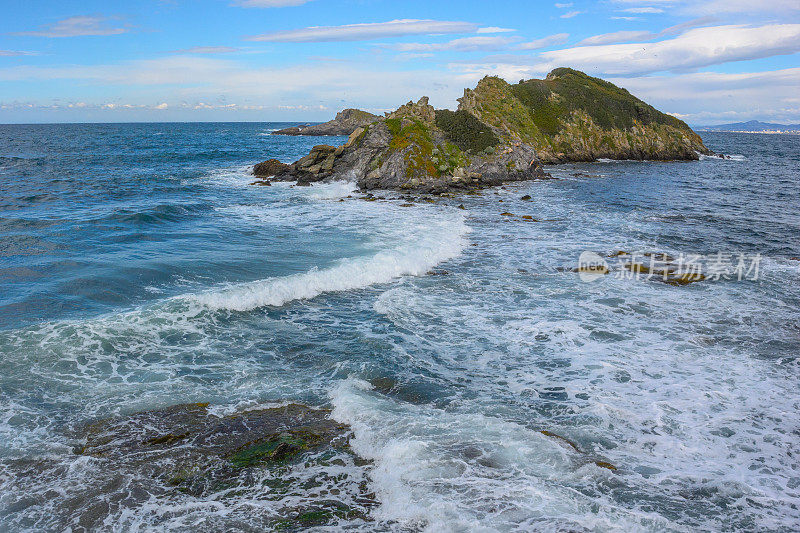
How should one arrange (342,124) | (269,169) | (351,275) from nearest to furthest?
(351,275)
(269,169)
(342,124)

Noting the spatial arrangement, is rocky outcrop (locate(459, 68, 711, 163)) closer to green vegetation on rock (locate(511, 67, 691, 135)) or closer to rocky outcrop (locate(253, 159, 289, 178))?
green vegetation on rock (locate(511, 67, 691, 135))

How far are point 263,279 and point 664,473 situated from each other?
12886mm

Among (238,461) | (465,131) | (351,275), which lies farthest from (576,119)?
(238,461)

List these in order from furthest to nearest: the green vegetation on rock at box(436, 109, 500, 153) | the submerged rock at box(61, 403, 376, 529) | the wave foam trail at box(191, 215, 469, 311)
Result: 1. the green vegetation on rock at box(436, 109, 500, 153)
2. the wave foam trail at box(191, 215, 469, 311)
3. the submerged rock at box(61, 403, 376, 529)

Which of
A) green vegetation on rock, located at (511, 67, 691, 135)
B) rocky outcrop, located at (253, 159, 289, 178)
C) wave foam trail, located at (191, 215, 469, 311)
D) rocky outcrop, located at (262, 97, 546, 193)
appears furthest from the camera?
green vegetation on rock, located at (511, 67, 691, 135)

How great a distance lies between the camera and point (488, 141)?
43250 mm

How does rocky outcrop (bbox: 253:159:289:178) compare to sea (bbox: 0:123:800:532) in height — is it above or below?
above

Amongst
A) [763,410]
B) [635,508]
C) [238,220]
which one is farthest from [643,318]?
[238,220]

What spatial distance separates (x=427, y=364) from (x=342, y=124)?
5568 inches

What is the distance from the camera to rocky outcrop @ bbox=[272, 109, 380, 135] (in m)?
139

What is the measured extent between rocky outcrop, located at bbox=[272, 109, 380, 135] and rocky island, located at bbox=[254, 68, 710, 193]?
75185mm
